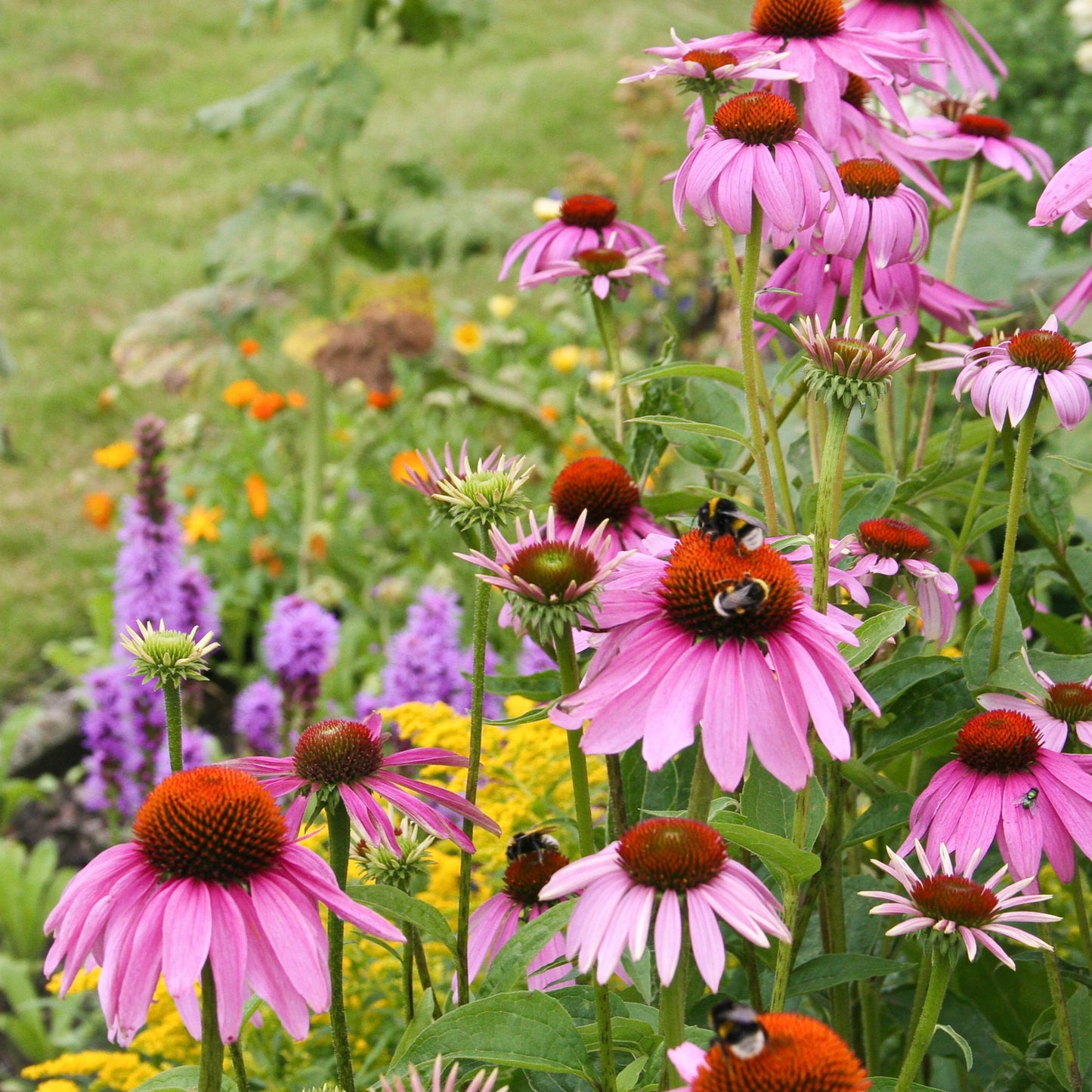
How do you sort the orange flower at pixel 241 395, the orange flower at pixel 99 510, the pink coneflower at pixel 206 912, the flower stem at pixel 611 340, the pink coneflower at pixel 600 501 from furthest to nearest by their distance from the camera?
the orange flower at pixel 241 395 → the orange flower at pixel 99 510 → the flower stem at pixel 611 340 → the pink coneflower at pixel 600 501 → the pink coneflower at pixel 206 912

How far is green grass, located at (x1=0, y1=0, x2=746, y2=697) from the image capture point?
4363mm

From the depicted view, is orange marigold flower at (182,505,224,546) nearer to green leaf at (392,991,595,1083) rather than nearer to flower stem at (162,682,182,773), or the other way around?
flower stem at (162,682,182,773)

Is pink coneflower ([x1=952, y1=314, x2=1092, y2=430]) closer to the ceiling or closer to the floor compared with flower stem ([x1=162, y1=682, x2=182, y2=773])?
closer to the ceiling

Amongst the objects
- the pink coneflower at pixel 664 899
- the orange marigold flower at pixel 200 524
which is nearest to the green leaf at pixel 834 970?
the pink coneflower at pixel 664 899

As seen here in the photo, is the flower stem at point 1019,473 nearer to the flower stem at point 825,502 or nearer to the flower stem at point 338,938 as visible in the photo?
the flower stem at point 825,502

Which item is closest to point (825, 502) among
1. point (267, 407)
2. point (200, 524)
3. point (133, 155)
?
point (200, 524)

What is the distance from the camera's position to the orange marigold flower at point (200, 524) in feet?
11.1

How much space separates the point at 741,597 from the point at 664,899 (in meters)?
0.18

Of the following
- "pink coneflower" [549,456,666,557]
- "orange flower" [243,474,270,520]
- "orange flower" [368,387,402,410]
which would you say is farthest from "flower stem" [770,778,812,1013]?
"orange flower" [243,474,270,520]

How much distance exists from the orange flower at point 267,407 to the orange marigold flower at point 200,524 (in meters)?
0.29

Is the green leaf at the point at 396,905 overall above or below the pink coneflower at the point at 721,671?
below

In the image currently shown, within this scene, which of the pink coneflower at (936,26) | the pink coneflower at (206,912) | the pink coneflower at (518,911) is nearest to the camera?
the pink coneflower at (206,912)

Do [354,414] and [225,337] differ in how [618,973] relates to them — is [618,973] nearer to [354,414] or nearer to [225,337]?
[225,337]

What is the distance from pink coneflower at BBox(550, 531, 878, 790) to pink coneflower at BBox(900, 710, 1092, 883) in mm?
180
